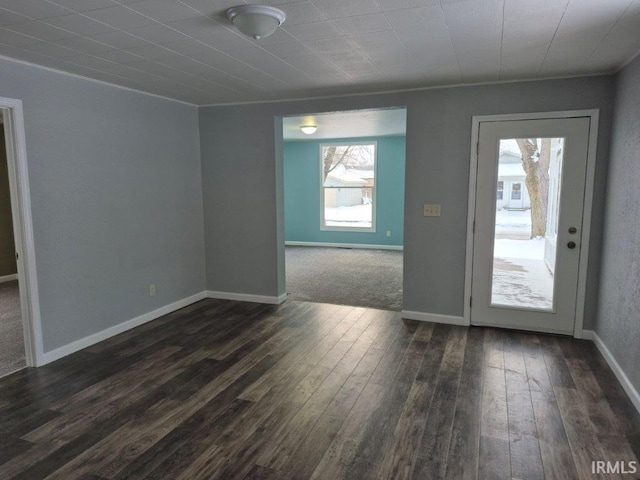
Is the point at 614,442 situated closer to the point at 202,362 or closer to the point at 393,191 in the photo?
the point at 202,362

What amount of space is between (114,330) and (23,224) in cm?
132

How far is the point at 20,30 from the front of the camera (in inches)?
96.5

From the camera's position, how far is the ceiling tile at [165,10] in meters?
2.12

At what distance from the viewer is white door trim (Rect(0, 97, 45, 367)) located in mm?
3064

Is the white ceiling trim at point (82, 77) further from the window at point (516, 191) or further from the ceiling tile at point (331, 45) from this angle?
the window at point (516, 191)

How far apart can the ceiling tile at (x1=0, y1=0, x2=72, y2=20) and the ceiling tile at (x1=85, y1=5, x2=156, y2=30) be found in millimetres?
145

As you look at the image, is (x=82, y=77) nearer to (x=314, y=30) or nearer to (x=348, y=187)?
(x=314, y=30)

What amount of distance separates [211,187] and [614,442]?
443cm

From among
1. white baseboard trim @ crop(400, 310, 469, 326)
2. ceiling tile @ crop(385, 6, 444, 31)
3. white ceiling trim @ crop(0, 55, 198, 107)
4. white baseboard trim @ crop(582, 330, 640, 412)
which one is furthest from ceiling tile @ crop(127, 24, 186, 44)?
white baseboard trim @ crop(582, 330, 640, 412)

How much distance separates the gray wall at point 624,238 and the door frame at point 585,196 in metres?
0.15

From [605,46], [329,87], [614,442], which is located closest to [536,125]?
[605,46]

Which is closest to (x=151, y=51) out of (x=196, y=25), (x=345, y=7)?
(x=196, y=25)

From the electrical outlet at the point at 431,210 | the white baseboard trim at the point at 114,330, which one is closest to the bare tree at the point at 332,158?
the white baseboard trim at the point at 114,330

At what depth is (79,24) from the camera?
238cm
